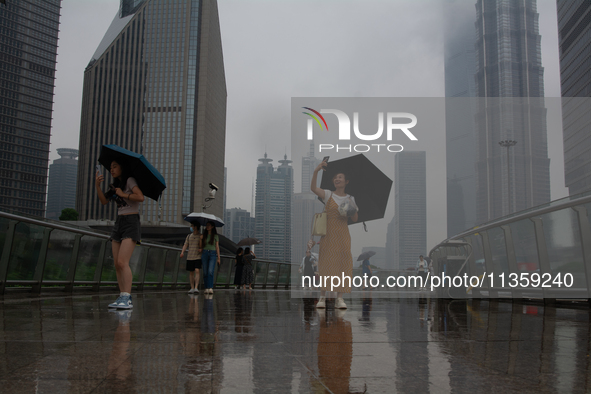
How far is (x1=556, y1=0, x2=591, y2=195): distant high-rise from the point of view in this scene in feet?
258

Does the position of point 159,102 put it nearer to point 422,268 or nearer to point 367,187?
point 422,268

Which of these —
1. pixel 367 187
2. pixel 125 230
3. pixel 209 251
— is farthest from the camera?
pixel 209 251

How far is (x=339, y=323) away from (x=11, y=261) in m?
5.39

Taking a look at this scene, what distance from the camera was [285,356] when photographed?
121 inches

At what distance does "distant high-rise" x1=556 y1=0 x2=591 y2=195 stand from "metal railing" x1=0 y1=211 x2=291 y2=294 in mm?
76347

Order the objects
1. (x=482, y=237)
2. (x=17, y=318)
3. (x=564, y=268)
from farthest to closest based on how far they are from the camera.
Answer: (x=482, y=237)
(x=564, y=268)
(x=17, y=318)

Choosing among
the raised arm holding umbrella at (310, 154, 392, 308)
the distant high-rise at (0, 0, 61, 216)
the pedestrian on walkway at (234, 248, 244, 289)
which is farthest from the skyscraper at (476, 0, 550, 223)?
Answer: the distant high-rise at (0, 0, 61, 216)

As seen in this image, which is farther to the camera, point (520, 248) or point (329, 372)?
point (520, 248)

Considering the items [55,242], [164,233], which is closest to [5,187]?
[164,233]

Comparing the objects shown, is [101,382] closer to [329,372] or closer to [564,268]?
[329,372]

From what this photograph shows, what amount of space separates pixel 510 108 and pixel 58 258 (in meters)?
92.9

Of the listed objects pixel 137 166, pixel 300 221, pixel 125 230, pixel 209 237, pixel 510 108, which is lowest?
pixel 125 230

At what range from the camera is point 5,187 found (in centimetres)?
14700

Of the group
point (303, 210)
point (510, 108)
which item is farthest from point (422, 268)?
point (510, 108)
